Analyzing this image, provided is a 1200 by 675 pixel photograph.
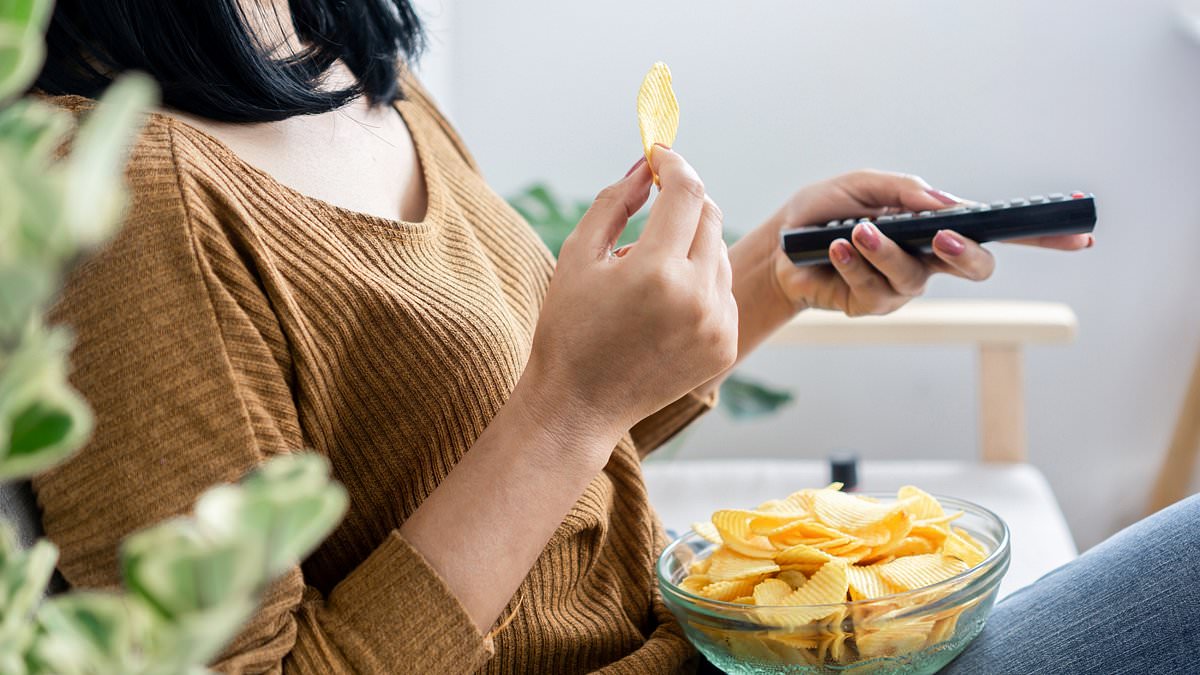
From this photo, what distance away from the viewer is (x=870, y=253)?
810mm

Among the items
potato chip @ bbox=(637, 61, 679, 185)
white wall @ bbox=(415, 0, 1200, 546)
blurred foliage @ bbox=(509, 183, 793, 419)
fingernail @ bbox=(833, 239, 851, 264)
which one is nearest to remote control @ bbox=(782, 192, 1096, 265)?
fingernail @ bbox=(833, 239, 851, 264)

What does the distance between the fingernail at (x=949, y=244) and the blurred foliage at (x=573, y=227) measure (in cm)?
75

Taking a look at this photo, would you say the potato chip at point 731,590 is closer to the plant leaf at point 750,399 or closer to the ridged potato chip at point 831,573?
the ridged potato chip at point 831,573

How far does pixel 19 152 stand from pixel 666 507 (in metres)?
1.21

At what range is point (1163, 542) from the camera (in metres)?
0.66

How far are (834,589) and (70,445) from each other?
519 millimetres

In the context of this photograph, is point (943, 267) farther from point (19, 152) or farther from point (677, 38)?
point (677, 38)

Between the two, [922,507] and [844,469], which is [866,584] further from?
[844,469]

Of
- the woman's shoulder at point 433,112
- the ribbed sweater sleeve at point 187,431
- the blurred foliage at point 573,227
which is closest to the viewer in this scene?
the ribbed sweater sleeve at point 187,431

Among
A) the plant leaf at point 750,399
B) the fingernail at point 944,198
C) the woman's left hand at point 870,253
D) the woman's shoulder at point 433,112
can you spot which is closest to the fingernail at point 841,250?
the woman's left hand at point 870,253

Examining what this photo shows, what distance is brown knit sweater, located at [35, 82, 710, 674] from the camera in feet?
1.72

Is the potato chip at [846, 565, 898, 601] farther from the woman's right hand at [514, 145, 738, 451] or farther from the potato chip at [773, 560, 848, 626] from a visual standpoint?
the woman's right hand at [514, 145, 738, 451]

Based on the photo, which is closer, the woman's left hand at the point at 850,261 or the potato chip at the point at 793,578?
the potato chip at the point at 793,578

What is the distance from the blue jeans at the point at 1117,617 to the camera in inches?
24.9
